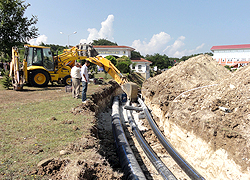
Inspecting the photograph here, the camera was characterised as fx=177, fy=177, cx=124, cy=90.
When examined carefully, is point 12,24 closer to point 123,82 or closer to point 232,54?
point 123,82

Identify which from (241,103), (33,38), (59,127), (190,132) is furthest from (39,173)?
(33,38)

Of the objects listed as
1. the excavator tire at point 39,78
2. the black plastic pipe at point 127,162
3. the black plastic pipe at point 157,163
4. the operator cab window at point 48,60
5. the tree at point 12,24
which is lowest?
the black plastic pipe at point 157,163

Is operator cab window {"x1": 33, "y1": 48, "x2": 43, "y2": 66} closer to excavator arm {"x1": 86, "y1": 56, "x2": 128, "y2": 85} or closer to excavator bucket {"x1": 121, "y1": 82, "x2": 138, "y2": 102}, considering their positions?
excavator arm {"x1": 86, "y1": 56, "x2": 128, "y2": 85}

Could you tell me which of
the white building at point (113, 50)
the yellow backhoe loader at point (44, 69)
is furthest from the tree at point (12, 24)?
the white building at point (113, 50)

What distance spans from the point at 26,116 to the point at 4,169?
3138mm

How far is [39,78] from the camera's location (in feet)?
39.9

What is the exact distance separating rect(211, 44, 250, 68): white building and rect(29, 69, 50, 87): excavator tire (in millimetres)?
51152

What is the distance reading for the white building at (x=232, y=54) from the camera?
5112 cm

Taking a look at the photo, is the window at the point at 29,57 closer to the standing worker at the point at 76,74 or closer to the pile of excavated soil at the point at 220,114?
the standing worker at the point at 76,74

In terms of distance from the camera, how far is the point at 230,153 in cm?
446

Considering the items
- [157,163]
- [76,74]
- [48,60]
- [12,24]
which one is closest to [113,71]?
[76,74]

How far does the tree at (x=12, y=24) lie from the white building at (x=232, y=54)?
4986 cm

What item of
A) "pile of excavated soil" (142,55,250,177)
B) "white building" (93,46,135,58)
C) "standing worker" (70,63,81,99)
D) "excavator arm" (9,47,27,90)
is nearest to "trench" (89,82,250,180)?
"pile of excavated soil" (142,55,250,177)

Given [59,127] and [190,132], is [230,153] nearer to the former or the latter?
[190,132]
